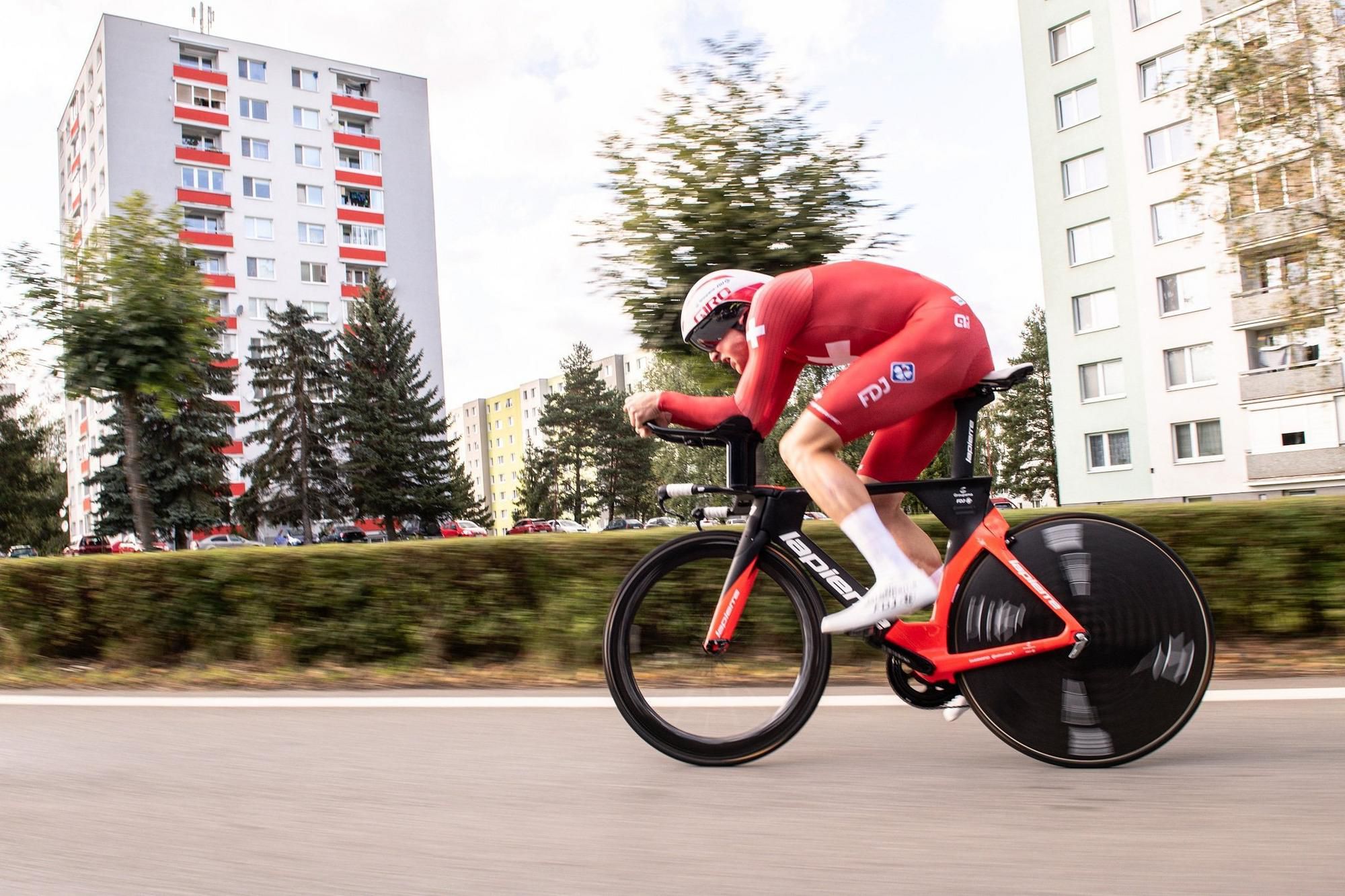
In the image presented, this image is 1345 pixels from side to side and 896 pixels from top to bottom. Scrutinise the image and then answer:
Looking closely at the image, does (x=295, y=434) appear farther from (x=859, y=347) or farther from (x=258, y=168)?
(x=859, y=347)

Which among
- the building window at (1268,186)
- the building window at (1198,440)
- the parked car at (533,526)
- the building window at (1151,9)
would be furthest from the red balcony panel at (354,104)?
the building window at (1268,186)

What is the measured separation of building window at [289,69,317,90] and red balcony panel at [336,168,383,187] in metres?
6.71

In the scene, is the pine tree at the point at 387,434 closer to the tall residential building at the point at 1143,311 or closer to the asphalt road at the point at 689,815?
the tall residential building at the point at 1143,311

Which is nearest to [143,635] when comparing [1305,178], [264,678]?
[264,678]

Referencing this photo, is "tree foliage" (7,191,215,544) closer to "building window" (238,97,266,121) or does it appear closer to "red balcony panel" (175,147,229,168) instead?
"red balcony panel" (175,147,229,168)

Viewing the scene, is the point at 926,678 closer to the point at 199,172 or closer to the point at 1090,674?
the point at 1090,674

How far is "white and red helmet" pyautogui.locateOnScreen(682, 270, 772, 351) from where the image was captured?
3439 millimetres

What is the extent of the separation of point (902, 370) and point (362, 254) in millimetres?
80786

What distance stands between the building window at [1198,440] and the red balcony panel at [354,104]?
63.3 metres

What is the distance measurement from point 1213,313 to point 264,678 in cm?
4381

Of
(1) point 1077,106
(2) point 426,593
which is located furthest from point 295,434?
(2) point 426,593

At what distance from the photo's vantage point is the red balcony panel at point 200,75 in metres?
73.8

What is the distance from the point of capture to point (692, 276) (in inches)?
332

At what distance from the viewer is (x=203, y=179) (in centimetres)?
7381
